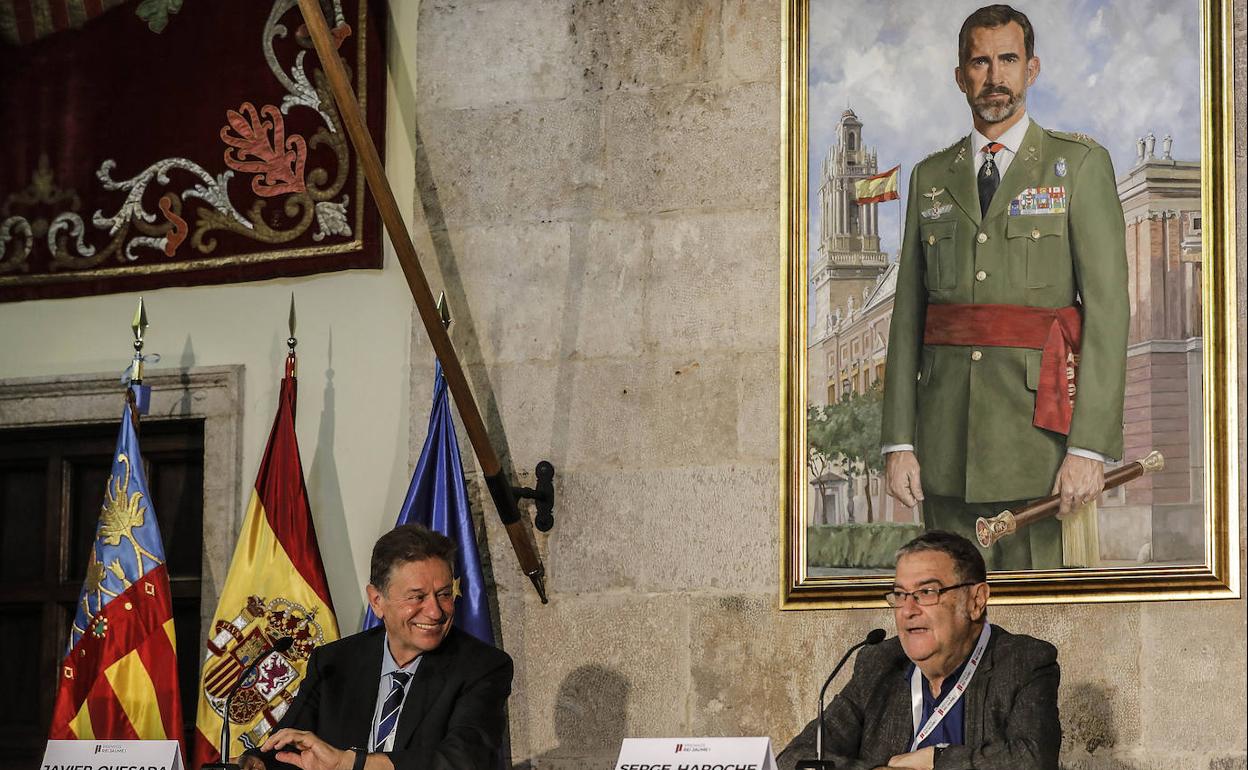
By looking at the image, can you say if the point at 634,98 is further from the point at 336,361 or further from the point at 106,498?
the point at 106,498

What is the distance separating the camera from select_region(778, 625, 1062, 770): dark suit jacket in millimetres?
4285

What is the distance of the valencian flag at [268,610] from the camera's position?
5.76 m

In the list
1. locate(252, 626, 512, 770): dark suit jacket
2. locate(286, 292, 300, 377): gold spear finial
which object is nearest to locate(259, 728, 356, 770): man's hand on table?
locate(252, 626, 512, 770): dark suit jacket

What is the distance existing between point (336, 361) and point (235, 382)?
365 mm

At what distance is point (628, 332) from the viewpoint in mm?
5812

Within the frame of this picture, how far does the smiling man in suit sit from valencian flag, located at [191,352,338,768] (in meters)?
0.69

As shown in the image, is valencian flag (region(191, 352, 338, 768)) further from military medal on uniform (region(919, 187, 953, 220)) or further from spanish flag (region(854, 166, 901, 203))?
military medal on uniform (region(919, 187, 953, 220))

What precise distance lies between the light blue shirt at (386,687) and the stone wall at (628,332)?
2.48ft

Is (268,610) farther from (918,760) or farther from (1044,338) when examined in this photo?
(1044,338)

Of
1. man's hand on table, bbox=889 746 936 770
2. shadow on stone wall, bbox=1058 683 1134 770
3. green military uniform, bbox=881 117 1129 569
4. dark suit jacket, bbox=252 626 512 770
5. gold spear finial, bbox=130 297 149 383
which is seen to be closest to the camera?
man's hand on table, bbox=889 746 936 770

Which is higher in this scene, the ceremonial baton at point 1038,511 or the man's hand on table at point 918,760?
the ceremonial baton at point 1038,511

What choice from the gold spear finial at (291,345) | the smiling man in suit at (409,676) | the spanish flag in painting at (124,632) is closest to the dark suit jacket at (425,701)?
the smiling man in suit at (409,676)

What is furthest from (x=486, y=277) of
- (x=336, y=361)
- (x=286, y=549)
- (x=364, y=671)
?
(x=364, y=671)

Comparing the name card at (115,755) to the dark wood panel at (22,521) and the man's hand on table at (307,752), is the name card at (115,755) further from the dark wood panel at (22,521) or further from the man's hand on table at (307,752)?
the dark wood panel at (22,521)
